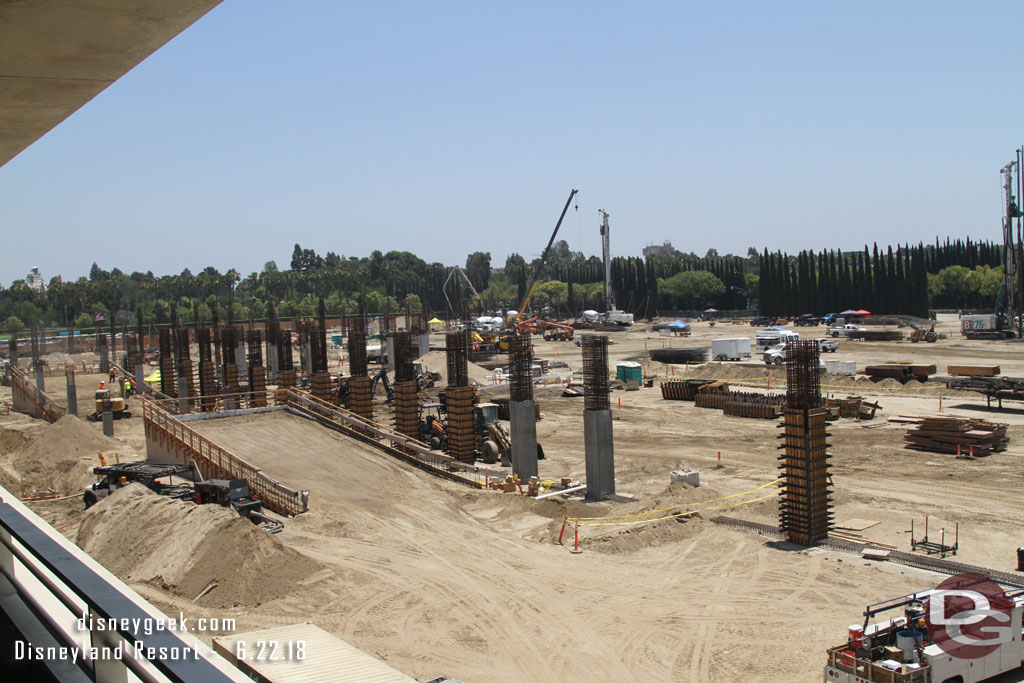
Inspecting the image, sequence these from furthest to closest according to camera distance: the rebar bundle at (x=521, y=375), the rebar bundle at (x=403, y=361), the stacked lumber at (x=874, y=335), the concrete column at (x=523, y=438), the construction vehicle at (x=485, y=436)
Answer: the stacked lumber at (x=874, y=335)
the rebar bundle at (x=403, y=361)
the construction vehicle at (x=485, y=436)
the rebar bundle at (x=521, y=375)
the concrete column at (x=523, y=438)

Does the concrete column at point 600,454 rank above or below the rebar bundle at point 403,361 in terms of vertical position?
below

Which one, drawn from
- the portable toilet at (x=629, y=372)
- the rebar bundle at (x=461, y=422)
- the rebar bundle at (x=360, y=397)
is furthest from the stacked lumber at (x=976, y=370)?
the rebar bundle at (x=360, y=397)

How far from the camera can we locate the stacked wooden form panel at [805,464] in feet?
56.2

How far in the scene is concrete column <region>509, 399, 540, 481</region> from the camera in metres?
23.8

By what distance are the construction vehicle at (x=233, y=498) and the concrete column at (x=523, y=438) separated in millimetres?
7679

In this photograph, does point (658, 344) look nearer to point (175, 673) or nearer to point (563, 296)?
point (563, 296)

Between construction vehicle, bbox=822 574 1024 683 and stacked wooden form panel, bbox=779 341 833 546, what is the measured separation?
19.8 ft

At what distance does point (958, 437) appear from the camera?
89.1ft

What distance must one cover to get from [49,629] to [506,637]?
10.5 m

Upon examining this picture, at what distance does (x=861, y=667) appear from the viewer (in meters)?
9.88

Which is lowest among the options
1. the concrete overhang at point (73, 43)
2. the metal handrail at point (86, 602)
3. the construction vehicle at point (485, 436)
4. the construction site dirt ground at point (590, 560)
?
the construction site dirt ground at point (590, 560)

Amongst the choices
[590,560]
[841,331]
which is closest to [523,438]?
[590,560]

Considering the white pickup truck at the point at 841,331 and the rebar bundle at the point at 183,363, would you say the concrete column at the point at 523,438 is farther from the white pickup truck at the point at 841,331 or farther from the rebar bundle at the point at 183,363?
the white pickup truck at the point at 841,331

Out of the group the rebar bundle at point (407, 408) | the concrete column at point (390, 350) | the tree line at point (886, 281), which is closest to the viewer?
the rebar bundle at point (407, 408)
